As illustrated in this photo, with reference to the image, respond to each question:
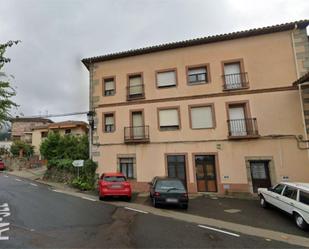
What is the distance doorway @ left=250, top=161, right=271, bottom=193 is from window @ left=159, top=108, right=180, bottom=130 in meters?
5.15

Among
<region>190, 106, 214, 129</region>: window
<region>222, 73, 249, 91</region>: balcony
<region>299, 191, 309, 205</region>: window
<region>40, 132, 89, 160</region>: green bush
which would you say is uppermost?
<region>222, 73, 249, 91</region>: balcony

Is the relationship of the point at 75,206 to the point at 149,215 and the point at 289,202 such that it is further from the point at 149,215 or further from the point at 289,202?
the point at 289,202

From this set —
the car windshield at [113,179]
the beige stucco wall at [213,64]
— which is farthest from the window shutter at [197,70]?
the car windshield at [113,179]

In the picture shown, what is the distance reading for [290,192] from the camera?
8.35 metres

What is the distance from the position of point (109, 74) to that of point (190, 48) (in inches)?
238

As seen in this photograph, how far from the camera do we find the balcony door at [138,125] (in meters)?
14.8

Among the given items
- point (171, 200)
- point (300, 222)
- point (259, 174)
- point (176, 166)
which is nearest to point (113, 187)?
point (171, 200)

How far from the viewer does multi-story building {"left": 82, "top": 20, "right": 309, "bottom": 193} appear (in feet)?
41.8

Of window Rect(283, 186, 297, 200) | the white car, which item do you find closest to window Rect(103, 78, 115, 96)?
the white car

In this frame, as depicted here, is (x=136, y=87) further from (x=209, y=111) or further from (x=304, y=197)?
(x=304, y=197)

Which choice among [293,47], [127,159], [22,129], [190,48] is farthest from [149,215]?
[22,129]

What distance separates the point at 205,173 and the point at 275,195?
15.9ft

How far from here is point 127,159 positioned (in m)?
15.0

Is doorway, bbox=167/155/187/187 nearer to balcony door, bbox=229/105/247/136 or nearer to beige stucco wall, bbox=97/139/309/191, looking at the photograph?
beige stucco wall, bbox=97/139/309/191
